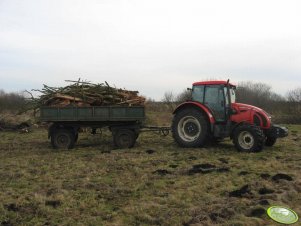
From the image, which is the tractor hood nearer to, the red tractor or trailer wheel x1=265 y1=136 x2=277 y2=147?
the red tractor

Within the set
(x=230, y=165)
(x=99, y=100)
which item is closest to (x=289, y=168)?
(x=230, y=165)

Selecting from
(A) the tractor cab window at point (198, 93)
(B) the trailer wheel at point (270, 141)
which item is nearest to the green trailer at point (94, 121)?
(A) the tractor cab window at point (198, 93)

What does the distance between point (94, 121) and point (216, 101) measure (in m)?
3.87

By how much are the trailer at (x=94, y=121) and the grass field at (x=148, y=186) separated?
0.86 metres

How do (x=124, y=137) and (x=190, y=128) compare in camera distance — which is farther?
(x=124, y=137)

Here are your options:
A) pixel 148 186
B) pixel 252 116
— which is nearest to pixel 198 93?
pixel 252 116

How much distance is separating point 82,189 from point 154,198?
1423 millimetres

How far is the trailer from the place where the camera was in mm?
12875

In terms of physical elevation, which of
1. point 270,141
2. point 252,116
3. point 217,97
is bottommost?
point 270,141

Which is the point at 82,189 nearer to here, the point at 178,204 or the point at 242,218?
the point at 178,204

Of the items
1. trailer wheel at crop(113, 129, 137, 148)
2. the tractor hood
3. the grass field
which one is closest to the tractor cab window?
the tractor hood

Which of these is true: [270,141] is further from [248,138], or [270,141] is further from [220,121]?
[220,121]

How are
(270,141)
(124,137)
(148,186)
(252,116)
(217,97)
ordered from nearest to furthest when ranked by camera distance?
(148,186) < (252,116) < (217,97) < (270,141) < (124,137)

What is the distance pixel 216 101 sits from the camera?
1221 centimetres
